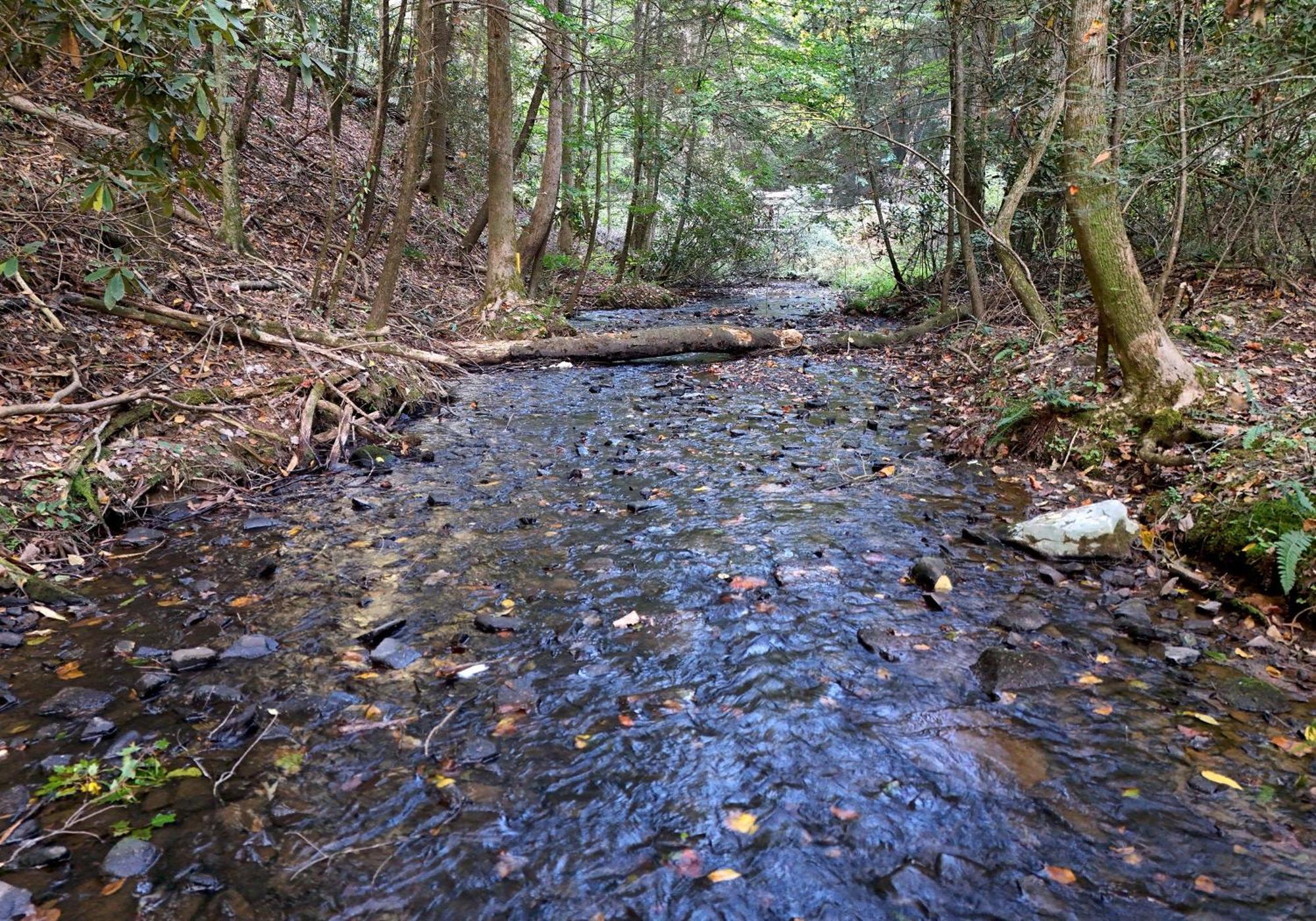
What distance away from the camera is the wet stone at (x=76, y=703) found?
10.5 feet

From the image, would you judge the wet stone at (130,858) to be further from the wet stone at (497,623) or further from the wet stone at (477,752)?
the wet stone at (497,623)

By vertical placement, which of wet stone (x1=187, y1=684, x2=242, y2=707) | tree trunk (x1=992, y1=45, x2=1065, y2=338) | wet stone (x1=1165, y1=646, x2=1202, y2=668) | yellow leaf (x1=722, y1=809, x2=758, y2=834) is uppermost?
tree trunk (x1=992, y1=45, x2=1065, y2=338)

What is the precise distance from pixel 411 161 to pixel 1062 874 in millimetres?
8591

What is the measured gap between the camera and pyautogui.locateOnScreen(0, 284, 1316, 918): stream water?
2449 mm

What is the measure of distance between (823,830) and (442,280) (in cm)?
1336

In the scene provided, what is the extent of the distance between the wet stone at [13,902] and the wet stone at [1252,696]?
183 inches

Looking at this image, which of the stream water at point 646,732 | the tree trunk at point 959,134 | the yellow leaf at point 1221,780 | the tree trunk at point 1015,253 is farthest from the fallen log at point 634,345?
the yellow leaf at point 1221,780

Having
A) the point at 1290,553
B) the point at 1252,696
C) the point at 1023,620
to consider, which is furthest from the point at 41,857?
the point at 1290,553

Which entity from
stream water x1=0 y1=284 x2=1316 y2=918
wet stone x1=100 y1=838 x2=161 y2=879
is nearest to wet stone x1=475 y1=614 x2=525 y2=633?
stream water x1=0 y1=284 x2=1316 y2=918

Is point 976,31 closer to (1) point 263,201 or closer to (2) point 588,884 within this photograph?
(1) point 263,201

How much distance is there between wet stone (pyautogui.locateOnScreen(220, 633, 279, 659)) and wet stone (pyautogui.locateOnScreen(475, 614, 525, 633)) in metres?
1.02

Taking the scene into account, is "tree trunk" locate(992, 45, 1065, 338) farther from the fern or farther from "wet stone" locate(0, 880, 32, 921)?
"wet stone" locate(0, 880, 32, 921)

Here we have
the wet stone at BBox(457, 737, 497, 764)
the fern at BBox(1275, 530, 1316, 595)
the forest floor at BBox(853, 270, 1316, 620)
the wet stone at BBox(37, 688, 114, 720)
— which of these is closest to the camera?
the wet stone at BBox(457, 737, 497, 764)

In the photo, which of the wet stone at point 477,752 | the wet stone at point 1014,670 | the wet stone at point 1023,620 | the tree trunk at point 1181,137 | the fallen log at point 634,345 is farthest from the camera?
the fallen log at point 634,345
